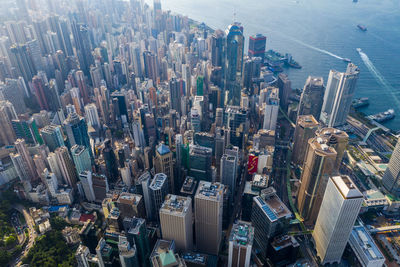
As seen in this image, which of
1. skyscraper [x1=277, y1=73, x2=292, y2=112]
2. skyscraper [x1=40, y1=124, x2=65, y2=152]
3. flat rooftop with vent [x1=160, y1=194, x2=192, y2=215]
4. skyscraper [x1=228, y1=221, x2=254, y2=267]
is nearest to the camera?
skyscraper [x1=228, y1=221, x2=254, y2=267]

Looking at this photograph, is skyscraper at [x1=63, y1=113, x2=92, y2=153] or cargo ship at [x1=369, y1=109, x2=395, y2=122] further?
cargo ship at [x1=369, y1=109, x2=395, y2=122]

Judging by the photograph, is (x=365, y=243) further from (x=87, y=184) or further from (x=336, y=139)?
(x=87, y=184)

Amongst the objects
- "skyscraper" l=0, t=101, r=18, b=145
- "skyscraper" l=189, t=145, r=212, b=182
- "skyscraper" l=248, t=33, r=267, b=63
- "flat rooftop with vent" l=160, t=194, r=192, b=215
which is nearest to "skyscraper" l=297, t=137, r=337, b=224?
"skyscraper" l=189, t=145, r=212, b=182

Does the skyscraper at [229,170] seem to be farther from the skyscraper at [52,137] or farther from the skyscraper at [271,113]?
the skyscraper at [52,137]

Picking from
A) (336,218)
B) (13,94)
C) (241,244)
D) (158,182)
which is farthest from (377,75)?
(13,94)

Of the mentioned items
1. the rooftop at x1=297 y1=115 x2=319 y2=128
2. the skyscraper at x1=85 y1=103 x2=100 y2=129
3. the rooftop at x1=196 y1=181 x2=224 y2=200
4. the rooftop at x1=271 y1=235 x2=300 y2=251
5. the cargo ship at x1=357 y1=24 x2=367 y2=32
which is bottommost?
the rooftop at x1=271 y1=235 x2=300 y2=251

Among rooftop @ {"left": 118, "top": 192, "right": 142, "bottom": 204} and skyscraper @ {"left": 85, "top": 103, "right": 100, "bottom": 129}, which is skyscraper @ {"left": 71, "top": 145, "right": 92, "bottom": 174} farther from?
skyscraper @ {"left": 85, "top": 103, "right": 100, "bottom": 129}

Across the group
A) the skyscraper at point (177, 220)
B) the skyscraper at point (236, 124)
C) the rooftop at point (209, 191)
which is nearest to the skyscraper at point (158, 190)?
the skyscraper at point (177, 220)
